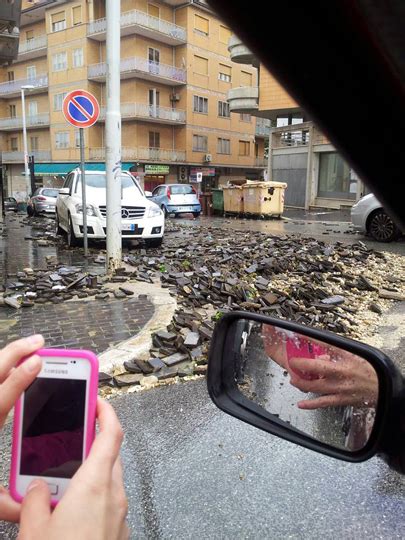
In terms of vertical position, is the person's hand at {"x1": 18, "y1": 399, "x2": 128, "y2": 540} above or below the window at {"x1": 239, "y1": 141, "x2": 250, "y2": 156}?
below

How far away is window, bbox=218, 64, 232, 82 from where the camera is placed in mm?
49094

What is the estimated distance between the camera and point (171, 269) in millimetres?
8945

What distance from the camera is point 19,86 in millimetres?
51500

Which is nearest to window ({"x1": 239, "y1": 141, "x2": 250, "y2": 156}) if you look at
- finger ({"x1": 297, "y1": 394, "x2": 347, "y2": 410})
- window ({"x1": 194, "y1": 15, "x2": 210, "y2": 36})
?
window ({"x1": 194, "y1": 15, "x2": 210, "y2": 36})

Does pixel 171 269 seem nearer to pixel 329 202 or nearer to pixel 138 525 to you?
pixel 138 525

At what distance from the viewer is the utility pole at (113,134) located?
767 centimetres

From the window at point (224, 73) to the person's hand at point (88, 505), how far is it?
52264 mm

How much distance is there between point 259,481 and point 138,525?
2.50 feet

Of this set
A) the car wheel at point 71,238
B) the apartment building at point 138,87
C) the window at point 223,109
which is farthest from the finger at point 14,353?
the window at point 223,109

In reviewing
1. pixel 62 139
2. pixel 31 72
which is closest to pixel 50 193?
pixel 62 139

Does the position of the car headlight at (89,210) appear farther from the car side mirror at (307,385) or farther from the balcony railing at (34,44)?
the balcony railing at (34,44)

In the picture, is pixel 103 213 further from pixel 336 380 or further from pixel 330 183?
pixel 330 183

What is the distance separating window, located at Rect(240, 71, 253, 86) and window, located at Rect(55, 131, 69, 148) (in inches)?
779

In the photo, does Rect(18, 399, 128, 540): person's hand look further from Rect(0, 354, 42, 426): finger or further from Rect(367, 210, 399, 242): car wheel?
Rect(367, 210, 399, 242): car wheel
